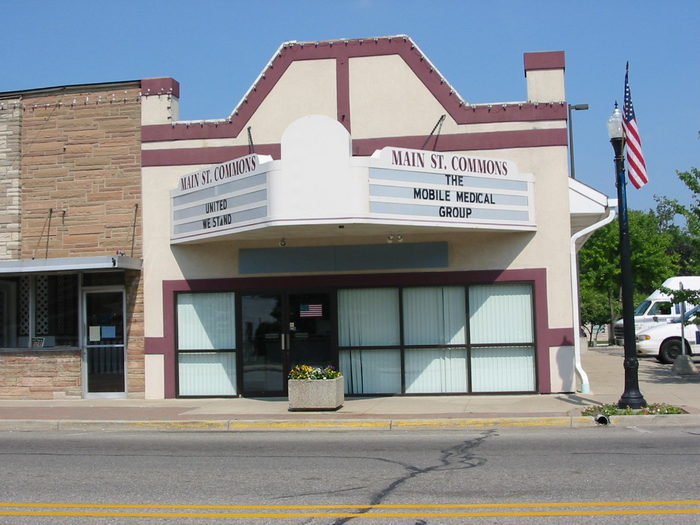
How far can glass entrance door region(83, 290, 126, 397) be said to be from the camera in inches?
699

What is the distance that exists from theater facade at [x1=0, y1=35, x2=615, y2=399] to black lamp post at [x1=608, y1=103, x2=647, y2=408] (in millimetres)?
2126

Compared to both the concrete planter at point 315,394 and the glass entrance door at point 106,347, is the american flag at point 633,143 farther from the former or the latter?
the glass entrance door at point 106,347

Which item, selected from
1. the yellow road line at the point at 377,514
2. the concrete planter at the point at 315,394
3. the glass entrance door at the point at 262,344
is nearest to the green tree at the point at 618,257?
the glass entrance door at the point at 262,344

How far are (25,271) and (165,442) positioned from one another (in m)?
6.62

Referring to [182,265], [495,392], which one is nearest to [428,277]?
[495,392]

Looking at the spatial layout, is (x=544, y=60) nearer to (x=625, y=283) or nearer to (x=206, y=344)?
(x=625, y=283)

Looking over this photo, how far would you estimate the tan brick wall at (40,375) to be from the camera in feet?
58.1

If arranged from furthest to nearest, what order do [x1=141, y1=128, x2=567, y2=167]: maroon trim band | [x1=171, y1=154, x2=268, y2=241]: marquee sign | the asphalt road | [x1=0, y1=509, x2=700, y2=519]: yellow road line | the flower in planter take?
[x1=141, y1=128, x2=567, y2=167]: maroon trim band, the flower in planter, [x1=171, y1=154, x2=268, y2=241]: marquee sign, the asphalt road, [x1=0, y1=509, x2=700, y2=519]: yellow road line

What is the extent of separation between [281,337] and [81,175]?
5.67 m

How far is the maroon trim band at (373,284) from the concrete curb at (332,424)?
3.31 meters

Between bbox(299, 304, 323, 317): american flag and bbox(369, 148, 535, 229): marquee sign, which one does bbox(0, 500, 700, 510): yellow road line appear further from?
bbox(299, 304, 323, 317): american flag

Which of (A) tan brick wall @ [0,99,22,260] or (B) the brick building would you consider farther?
(A) tan brick wall @ [0,99,22,260]

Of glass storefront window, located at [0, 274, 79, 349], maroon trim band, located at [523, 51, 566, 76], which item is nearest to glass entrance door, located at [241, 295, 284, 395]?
glass storefront window, located at [0, 274, 79, 349]

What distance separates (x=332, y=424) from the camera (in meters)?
13.7
